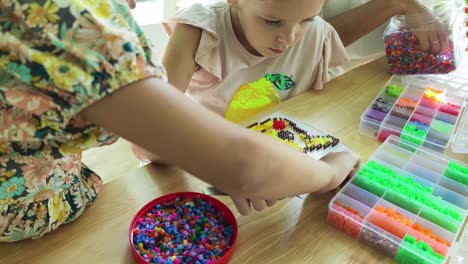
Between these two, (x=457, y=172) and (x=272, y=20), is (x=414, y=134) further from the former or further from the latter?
→ (x=272, y=20)

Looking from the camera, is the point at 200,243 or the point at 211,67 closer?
the point at 200,243

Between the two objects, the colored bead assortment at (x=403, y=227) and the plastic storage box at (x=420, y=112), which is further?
the plastic storage box at (x=420, y=112)

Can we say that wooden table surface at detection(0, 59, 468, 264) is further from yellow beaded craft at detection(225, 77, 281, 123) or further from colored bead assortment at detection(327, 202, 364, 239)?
yellow beaded craft at detection(225, 77, 281, 123)

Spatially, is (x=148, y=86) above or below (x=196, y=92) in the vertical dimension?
above

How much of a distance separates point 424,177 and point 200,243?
47 centimetres

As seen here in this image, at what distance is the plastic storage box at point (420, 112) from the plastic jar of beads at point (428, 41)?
0.04 m

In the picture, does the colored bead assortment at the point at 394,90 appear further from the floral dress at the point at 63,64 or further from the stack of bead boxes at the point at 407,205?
the floral dress at the point at 63,64

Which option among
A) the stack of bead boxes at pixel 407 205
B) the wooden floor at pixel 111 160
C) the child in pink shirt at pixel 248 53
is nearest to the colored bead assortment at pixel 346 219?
the stack of bead boxes at pixel 407 205

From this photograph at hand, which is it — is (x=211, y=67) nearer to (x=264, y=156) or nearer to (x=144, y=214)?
(x=144, y=214)

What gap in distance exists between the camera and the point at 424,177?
77cm

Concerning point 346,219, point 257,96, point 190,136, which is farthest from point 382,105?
point 190,136

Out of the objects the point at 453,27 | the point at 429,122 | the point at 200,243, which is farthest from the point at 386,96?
the point at 200,243

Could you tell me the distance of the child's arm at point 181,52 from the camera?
0.91 m

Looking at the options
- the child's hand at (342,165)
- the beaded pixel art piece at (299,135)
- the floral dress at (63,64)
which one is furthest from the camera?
the beaded pixel art piece at (299,135)
